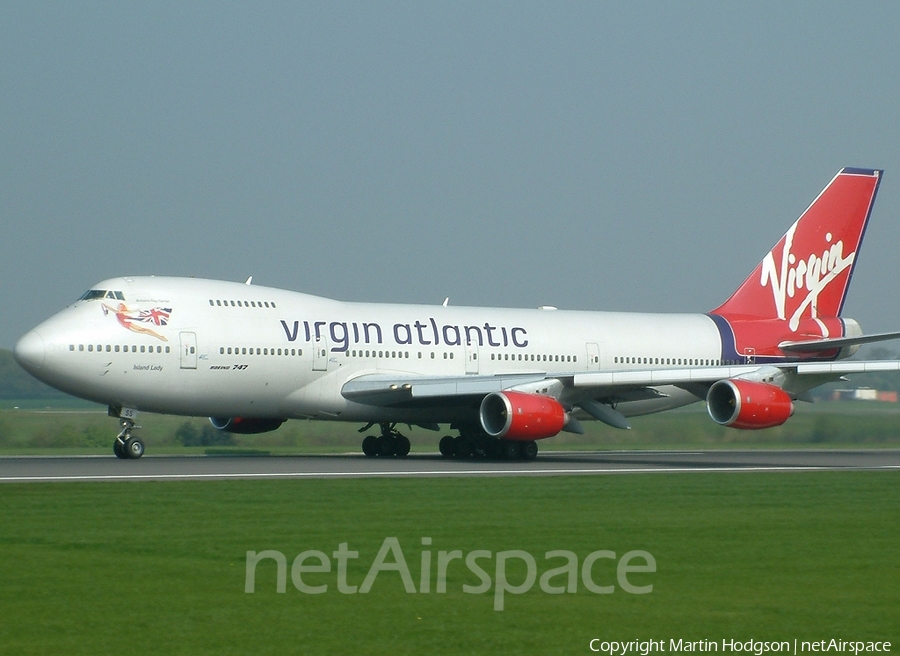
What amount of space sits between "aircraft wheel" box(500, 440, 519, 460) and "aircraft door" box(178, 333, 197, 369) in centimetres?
Result: 734

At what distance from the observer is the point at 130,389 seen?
93.1 ft

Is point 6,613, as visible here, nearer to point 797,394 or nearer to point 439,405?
point 439,405

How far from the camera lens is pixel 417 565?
12.3 m

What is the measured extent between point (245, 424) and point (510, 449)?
23.4ft

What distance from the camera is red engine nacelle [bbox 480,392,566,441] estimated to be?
28547 mm

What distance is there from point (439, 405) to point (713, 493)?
476 inches

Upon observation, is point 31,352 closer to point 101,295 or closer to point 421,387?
point 101,295

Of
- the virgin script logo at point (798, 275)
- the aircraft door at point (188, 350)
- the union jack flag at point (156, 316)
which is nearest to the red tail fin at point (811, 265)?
the virgin script logo at point (798, 275)

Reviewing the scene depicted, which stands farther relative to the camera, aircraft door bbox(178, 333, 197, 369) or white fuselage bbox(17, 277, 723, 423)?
aircraft door bbox(178, 333, 197, 369)

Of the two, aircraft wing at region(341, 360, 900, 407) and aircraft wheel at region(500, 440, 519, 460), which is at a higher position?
aircraft wing at region(341, 360, 900, 407)

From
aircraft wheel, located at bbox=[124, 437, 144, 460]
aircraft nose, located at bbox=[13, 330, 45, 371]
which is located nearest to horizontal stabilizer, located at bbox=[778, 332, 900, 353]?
aircraft wheel, located at bbox=[124, 437, 144, 460]

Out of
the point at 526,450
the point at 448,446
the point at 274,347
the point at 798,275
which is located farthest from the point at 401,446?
the point at 798,275

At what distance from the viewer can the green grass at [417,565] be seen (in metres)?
9.34

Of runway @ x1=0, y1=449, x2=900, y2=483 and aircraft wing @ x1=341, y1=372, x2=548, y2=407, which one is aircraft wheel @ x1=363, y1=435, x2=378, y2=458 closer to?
runway @ x1=0, y1=449, x2=900, y2=483
